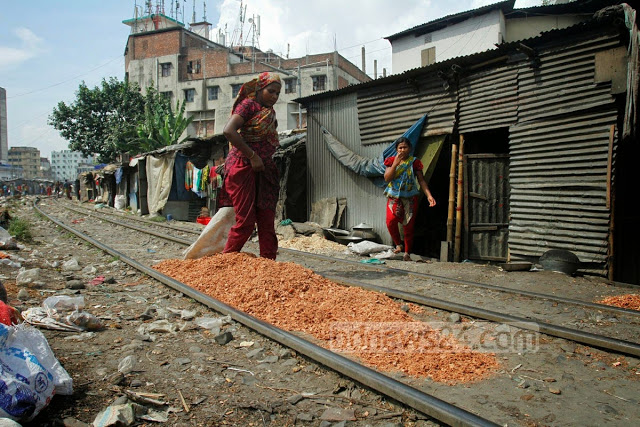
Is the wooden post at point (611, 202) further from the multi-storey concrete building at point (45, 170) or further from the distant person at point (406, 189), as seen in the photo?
the multi-storey concrete building at point (45, 170)

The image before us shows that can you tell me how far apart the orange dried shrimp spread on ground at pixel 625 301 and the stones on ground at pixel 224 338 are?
3711 mm

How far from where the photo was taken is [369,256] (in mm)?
8094

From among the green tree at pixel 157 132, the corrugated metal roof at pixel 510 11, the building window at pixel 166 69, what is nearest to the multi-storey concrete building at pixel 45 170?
the building window at pixel 166 69

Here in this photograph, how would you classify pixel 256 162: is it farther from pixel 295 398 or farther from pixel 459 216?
pixel 459 216

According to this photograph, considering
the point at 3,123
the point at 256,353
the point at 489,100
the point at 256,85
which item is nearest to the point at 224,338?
the point at 256,353

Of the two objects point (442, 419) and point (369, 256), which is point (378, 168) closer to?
point (369, 256)

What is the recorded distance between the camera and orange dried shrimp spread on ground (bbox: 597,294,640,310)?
4122 millimetres

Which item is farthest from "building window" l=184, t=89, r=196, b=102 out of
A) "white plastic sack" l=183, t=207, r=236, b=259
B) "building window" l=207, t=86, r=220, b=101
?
"white plastic sack" l=183, t=207, r=236, b=259

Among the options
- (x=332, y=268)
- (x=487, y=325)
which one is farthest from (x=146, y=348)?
(x=332, y=268)

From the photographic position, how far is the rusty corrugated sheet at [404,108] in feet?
27.6

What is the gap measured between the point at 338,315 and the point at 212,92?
149 feet

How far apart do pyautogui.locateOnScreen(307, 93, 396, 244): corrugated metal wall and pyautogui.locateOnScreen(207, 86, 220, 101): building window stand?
36.0 meters

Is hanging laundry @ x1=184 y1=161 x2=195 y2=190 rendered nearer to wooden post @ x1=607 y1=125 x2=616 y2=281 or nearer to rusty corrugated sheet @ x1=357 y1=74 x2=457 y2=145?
rusty corrugated sheet @ x1=357 y1=74 x2=457 y2=145

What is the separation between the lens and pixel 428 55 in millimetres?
25281
